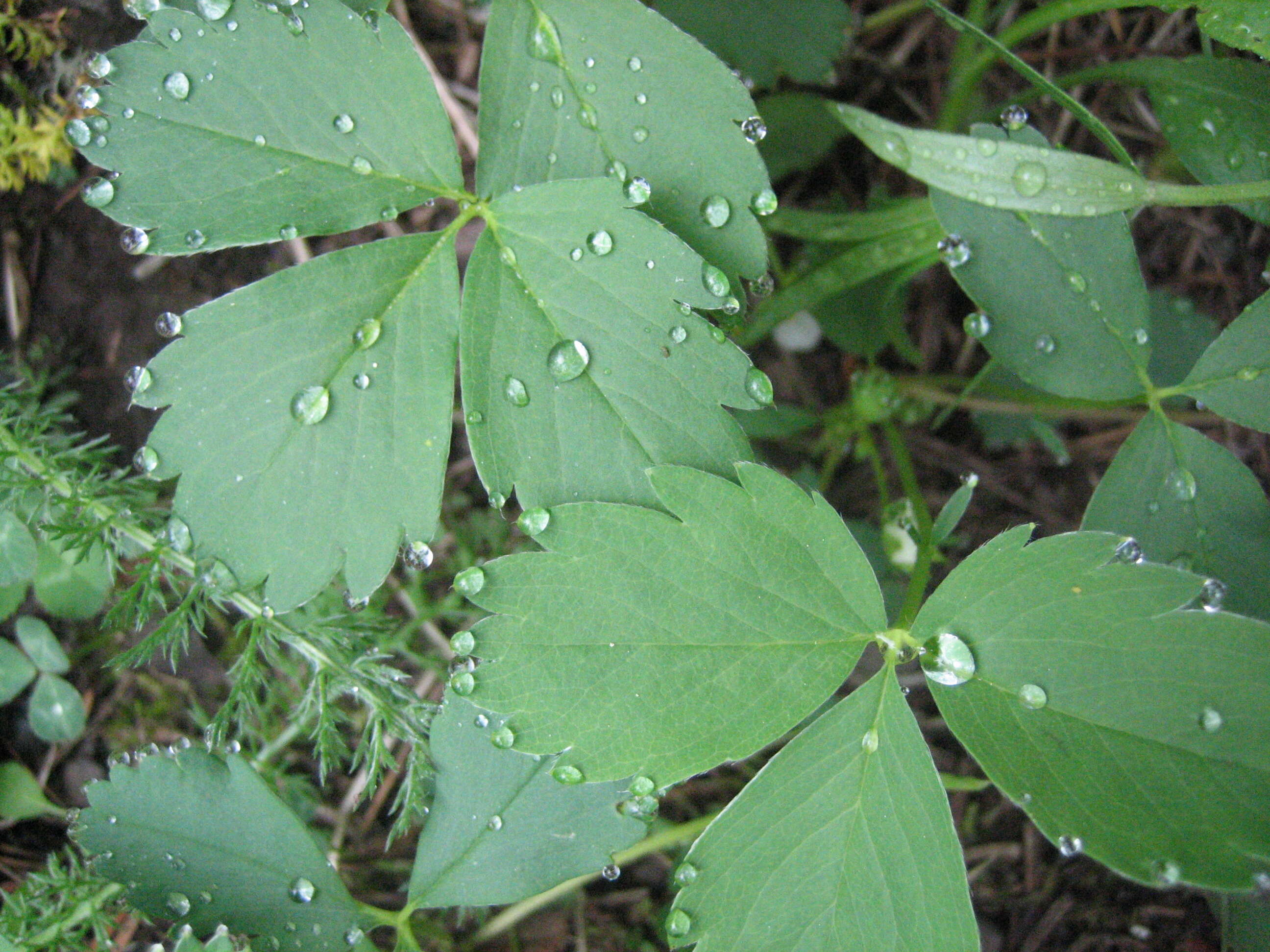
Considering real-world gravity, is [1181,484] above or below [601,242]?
below

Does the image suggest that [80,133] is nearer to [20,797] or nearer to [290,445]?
[290,445]

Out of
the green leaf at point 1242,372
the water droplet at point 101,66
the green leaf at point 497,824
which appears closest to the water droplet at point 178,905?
the green leaf at point 497,824

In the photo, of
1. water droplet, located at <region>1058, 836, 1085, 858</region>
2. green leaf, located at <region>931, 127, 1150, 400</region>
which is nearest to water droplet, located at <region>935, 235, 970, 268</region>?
green leaf, located at <region>931, 127, 1150, 400</region>

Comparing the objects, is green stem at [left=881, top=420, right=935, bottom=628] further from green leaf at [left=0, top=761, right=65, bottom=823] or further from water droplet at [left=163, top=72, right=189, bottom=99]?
green leaf at [left=0, top=761, right=65, bottom=823]

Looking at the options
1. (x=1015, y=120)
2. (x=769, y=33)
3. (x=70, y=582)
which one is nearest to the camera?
(x=1015, y=120)

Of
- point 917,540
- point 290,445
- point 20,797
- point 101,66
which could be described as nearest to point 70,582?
point 20,797

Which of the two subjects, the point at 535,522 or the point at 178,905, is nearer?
the point at 535,522

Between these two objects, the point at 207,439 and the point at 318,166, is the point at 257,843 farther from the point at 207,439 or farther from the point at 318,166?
the point at 318,166
